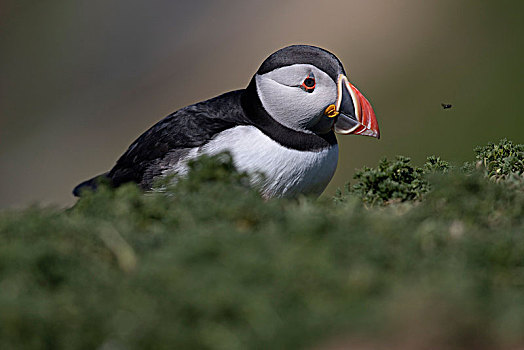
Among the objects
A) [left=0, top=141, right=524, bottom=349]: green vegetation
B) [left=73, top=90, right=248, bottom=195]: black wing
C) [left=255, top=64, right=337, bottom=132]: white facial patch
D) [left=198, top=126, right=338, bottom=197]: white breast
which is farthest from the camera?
[left=73, top=90, right=248, bottom=195]: black wing

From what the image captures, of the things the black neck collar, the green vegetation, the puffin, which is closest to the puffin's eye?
the puffin

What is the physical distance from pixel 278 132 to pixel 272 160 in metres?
0.28

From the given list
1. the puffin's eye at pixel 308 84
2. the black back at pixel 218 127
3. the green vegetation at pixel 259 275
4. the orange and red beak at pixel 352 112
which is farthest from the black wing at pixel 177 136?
the green vegetation at pixel 259 275

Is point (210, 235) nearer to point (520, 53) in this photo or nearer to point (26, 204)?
point (26, 204)

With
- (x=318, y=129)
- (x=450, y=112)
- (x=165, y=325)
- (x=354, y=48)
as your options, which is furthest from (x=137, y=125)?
(x=165, y=325)

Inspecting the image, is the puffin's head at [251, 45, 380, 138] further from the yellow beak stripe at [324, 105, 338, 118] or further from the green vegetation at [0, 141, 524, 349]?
the green vegetation at [0, 141, 524, 349]

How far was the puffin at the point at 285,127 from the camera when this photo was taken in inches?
195

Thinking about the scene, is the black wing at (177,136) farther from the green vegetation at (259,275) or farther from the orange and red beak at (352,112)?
the green vegetation at (259,275)

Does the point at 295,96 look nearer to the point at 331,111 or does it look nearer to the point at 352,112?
the point at 331,111

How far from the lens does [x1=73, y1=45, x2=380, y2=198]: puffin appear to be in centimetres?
496

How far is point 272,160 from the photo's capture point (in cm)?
492

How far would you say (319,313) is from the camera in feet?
6.99

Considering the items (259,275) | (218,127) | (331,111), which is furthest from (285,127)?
(259,275)

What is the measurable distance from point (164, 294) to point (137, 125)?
2003 centimetres
